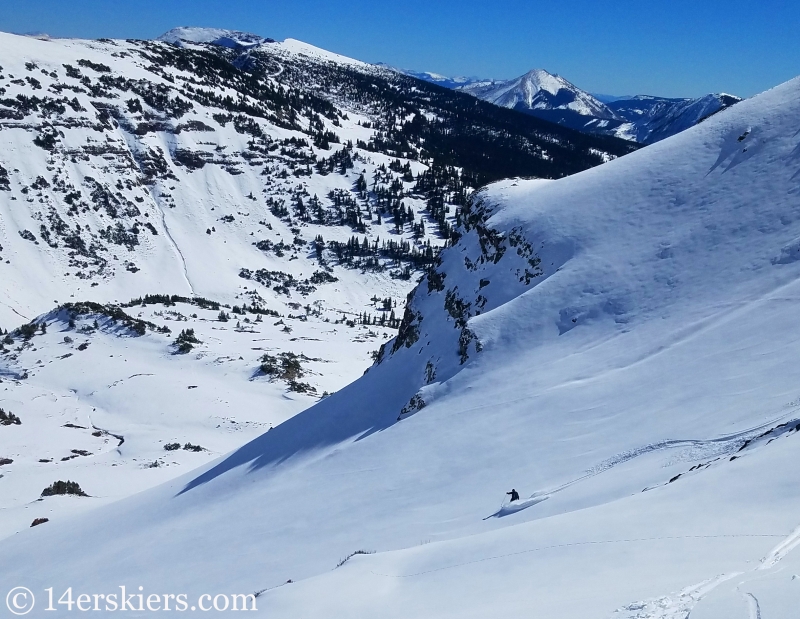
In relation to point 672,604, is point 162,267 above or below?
above

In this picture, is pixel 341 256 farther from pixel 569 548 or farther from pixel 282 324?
pixel 569 548

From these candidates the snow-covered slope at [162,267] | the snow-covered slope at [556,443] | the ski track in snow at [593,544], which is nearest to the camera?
the ski track in snow at [593,544]

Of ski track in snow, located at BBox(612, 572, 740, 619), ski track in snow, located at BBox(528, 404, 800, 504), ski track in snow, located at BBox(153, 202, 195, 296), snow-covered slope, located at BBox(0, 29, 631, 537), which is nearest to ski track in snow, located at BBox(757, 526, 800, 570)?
ski track in snow, located at BBox(612, 572, 740, 619)

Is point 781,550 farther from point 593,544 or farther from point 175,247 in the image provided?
point 175,247

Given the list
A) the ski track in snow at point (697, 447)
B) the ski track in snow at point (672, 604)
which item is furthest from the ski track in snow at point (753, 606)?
the ski track in snow at point (697, 447)

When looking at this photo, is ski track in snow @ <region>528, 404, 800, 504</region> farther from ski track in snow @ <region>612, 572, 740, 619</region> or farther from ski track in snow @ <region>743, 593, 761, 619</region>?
ski track in snow @ <region>743, 593, 761, 619</region>

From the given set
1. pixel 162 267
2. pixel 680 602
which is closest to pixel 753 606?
pixel 680 602

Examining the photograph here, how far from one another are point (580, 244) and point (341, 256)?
424 ft

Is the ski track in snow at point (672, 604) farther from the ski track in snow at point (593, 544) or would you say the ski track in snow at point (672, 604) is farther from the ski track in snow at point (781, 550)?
the ski track in snow at point (781, 550)

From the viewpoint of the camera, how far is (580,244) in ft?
117

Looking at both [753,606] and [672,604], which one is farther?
[672,604]

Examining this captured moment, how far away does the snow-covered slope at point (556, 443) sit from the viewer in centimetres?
1171

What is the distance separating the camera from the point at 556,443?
22.0 meters

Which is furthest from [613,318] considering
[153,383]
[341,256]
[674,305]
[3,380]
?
[341,256]
